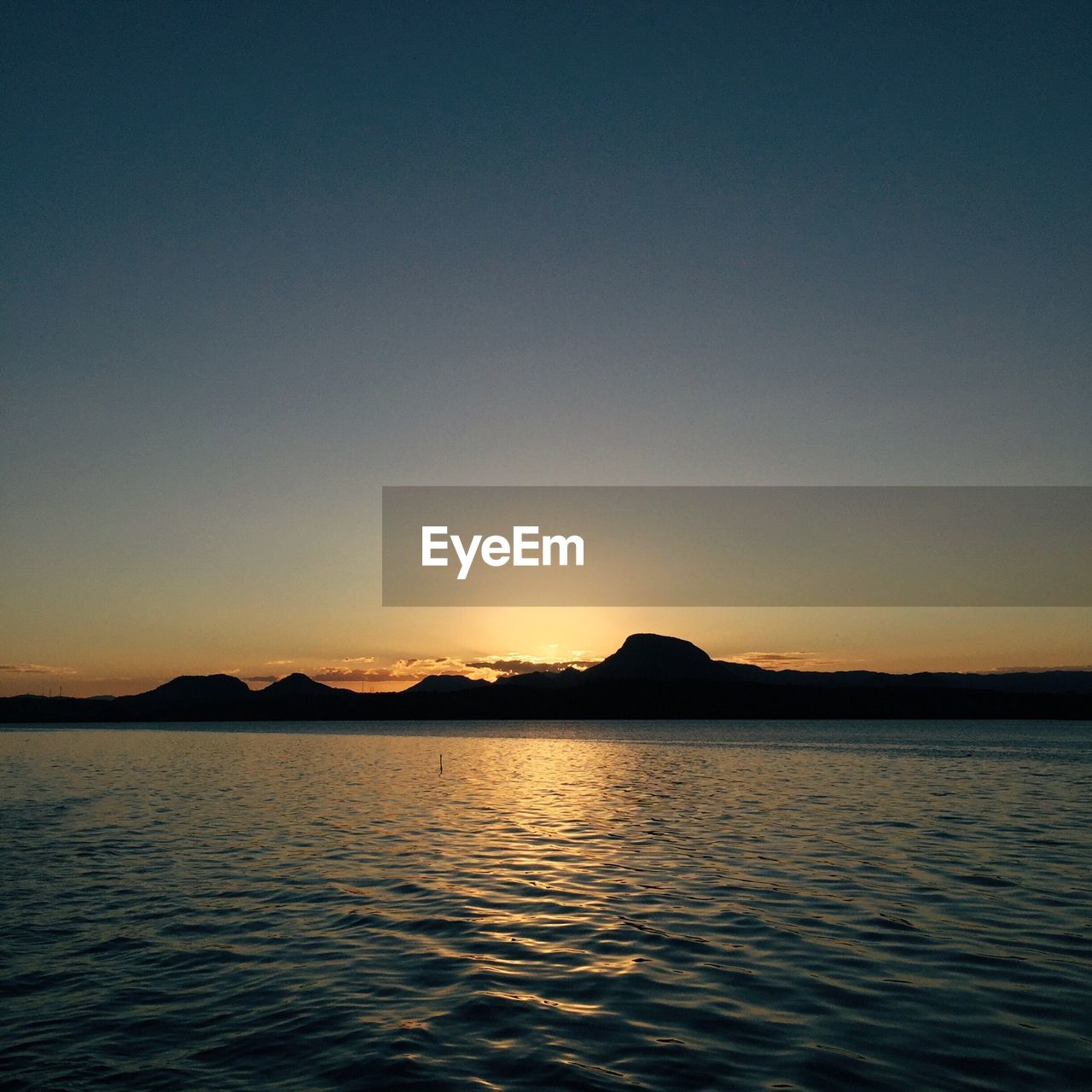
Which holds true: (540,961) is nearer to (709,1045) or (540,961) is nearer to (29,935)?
(709,1045)

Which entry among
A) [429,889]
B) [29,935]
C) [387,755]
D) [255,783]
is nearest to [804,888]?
[429,889]

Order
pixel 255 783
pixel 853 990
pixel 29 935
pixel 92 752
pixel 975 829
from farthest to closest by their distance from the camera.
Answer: pixel 92 752
pixel 255 783
pixel 975 829
pixel 29 935
pixel 853 990

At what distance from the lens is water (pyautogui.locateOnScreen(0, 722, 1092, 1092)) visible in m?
13.4

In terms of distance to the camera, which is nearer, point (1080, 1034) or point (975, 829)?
point (1080, 1034)

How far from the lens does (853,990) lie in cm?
1666

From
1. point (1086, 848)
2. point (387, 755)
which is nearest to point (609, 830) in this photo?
point (1086, 848)

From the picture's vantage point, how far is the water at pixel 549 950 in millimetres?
13375

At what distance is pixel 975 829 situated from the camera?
39.2 meters

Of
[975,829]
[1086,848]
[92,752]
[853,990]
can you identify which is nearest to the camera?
[853,990]

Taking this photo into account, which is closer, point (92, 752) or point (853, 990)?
point (853, 990)

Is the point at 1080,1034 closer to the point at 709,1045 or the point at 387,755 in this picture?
the point at 709,1045

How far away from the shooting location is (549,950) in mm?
19875

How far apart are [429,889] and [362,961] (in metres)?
7.94

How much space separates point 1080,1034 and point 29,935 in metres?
22.6
